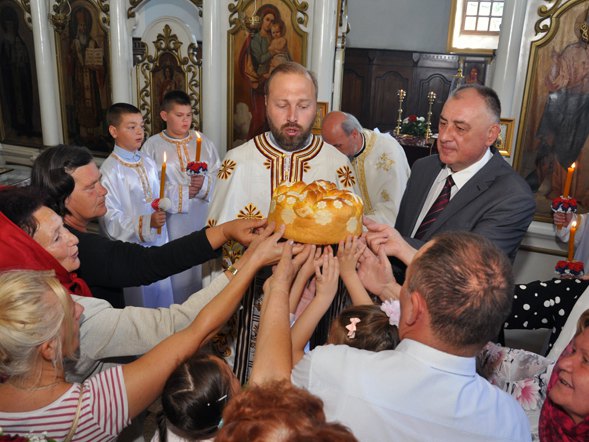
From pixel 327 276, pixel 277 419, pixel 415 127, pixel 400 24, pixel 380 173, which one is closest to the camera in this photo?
pixel 277 419

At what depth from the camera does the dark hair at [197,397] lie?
1.71 meters

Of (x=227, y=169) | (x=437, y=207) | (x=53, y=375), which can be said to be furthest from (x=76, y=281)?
(x=437, y=207)

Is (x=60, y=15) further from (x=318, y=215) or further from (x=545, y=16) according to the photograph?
(x=318, y=215)

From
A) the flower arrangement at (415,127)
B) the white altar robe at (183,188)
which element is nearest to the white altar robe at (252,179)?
the white altar robe at (183,188)

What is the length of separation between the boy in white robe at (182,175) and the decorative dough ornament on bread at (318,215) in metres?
3.49

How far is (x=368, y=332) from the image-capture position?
1.73 meters

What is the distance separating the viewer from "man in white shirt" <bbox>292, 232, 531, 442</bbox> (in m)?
1.34

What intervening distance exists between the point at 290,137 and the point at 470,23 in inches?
465

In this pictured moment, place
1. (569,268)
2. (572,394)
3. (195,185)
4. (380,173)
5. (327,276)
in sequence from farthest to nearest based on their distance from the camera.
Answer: (195,185), (380,173), (569,268), (327,276), (572,394)

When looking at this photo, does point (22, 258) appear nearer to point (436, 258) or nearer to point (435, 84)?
point (436, 258)

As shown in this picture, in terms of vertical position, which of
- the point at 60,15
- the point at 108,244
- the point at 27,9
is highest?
the point at 27,9

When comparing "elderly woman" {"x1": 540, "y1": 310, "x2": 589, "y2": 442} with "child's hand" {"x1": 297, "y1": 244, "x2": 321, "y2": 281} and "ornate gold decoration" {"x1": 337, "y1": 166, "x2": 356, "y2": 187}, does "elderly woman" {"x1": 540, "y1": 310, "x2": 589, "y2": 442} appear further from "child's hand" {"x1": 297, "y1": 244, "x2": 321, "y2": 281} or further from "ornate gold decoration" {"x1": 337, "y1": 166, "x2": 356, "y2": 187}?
"ornate gold decoration" {"x1": 337, "y1": 166, "x2": 356, "y2": 187}

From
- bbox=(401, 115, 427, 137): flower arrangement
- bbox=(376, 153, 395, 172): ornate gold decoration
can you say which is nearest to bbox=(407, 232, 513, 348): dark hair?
bbox=(376, 153, 395, 172): ornate gold decoration

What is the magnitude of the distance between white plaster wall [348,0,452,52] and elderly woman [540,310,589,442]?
1299 cm
